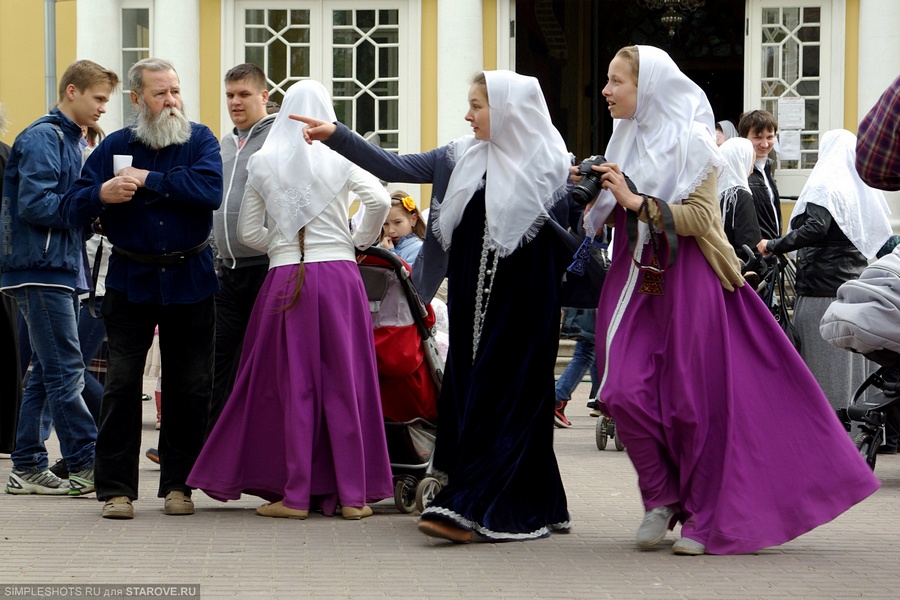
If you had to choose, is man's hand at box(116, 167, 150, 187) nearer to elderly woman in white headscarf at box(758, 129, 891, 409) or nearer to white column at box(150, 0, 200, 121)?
elderly woman in white headscarf at box(758, 129, 891, 409)

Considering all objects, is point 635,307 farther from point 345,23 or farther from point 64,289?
Answer: point 345,23

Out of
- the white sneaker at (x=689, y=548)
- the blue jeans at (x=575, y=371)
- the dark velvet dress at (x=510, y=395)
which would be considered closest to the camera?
the white sneaker at (x=689, y=548)

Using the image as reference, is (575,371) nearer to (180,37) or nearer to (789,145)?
(789,145)

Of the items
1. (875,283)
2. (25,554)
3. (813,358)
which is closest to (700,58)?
(813,358)

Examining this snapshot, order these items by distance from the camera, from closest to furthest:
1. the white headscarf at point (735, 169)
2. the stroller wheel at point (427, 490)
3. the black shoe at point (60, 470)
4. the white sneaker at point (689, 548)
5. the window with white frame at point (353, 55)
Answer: the white sneaker at point (689, 548) → the stroller wheel at point (427, 490) → the black shoe at point (60, 470) → the white headscarf at point (735, 169) → the window with white frame at point (353, 55)

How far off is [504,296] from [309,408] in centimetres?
116

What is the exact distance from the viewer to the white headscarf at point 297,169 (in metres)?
6.81

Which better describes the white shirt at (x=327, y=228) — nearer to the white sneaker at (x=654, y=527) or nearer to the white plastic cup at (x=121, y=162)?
the white plastic cup at (x=121, y=162)

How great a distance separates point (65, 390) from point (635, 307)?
10.1 feet

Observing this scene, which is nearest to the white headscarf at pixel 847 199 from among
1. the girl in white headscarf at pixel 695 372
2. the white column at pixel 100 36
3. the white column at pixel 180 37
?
Answer: the girl in white headscarf at pixel 695 372

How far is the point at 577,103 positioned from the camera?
20.8 meters

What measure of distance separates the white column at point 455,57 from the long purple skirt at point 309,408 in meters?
8.59

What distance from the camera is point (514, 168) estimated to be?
20.1 ft

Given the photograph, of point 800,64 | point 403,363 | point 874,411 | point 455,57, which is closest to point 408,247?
point 403,363
